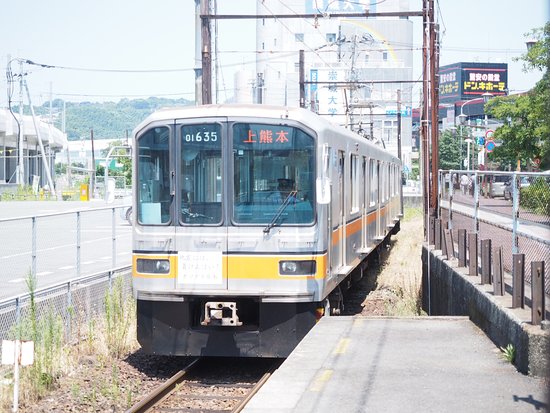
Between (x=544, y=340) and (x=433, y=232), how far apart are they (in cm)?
1067

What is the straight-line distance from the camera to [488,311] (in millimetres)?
9039

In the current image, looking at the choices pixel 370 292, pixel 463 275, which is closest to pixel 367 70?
pixel 370 292

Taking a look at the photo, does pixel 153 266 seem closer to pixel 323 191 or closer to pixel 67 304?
pixel 323 191

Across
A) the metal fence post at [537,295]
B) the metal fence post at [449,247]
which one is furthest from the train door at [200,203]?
the metal fence post at [449,247]

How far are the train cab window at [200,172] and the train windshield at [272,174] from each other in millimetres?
217

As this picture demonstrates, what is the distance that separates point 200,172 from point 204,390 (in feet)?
7.82

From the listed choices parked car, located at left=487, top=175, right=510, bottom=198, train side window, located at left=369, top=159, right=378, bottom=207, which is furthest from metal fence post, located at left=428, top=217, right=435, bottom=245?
parked car, located at left=487, top=175, right=510, bottom=198

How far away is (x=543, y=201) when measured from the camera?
28.2 feet

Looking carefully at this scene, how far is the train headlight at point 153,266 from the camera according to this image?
9.81 meters

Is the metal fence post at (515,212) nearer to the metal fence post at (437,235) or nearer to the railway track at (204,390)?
the railway track at (204,390)

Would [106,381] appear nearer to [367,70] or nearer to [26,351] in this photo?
[26,351]

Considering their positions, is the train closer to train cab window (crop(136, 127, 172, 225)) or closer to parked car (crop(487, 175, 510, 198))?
train cab window (crop(136, 127, 172, 225))

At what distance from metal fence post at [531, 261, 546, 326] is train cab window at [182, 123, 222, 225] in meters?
3.71

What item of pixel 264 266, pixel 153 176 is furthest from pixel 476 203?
pixel 153 176
